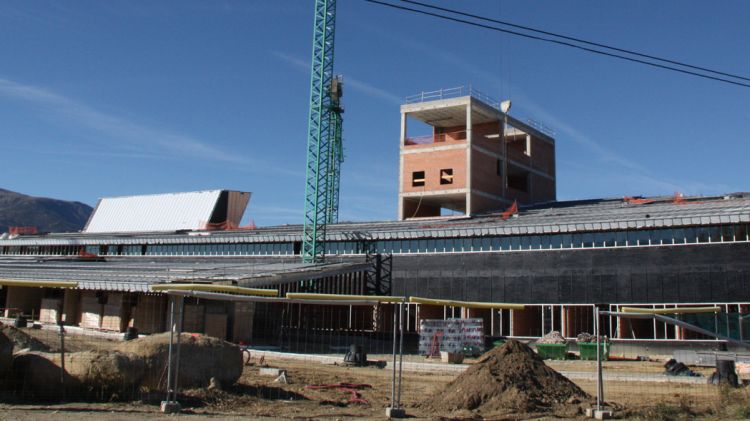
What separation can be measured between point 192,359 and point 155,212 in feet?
231

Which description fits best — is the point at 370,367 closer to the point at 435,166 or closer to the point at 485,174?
the point at 435,166

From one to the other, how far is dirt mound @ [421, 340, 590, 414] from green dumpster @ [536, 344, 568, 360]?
1588cm

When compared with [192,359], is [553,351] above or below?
below

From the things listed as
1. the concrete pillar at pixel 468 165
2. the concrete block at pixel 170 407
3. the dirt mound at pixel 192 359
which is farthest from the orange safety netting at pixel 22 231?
the concrete block at pixel 170 407

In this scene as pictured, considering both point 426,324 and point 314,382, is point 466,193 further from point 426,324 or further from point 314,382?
point 314,382

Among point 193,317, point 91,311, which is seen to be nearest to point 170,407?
point 193,317

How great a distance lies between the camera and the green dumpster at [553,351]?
34.4 metres

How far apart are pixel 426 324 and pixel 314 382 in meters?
13.7

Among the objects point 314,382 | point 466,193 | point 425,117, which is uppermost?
point 425,117

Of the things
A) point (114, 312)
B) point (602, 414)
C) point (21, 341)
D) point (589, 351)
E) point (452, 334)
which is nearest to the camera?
point (602, 414)

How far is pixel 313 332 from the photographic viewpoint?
37.2 meters

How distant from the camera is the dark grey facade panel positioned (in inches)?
1431

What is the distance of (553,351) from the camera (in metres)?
34.5

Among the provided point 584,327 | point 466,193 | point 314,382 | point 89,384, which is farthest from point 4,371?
point 466,193
